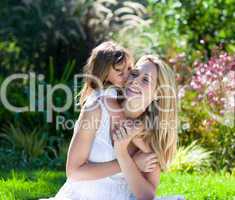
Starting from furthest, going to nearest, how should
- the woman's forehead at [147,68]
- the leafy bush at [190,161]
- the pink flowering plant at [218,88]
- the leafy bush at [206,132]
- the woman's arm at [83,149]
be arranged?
the pink flowering plant at [218,88], the leafy bush at [206,132], the leafy bush at [190,161], the woman's forehead at [147,68], the woman's arm at [83,149]

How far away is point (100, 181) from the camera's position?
3609 mm

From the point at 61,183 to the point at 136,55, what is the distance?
437 cm

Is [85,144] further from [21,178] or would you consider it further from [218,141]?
[218,141]

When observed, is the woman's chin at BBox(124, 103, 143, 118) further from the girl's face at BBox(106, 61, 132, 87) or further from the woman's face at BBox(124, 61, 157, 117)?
the girl's face at BBox(106, 61, 132, 87)

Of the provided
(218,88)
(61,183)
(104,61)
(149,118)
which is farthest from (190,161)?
(104,61)

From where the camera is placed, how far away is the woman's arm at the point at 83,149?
3490mm

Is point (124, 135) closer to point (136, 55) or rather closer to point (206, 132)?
point (206, 132)

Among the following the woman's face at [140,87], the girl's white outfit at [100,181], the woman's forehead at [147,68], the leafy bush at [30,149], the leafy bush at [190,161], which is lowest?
the leafy bush at [190,161]

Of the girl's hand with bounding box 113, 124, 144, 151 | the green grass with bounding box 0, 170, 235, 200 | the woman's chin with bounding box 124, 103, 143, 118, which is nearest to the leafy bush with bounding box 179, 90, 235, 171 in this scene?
the green grass with bounding box 0, 170, 235, 200

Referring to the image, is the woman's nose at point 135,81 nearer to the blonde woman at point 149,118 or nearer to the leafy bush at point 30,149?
the blonde woman at point 149,118

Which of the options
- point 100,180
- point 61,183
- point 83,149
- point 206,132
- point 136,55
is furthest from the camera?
point 136,55

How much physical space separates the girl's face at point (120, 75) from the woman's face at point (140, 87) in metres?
0.03

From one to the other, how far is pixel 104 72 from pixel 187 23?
6373mm

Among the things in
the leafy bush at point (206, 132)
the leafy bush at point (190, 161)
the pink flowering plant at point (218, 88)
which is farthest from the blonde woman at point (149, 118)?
the pink flowering plant at point (218, 88)
